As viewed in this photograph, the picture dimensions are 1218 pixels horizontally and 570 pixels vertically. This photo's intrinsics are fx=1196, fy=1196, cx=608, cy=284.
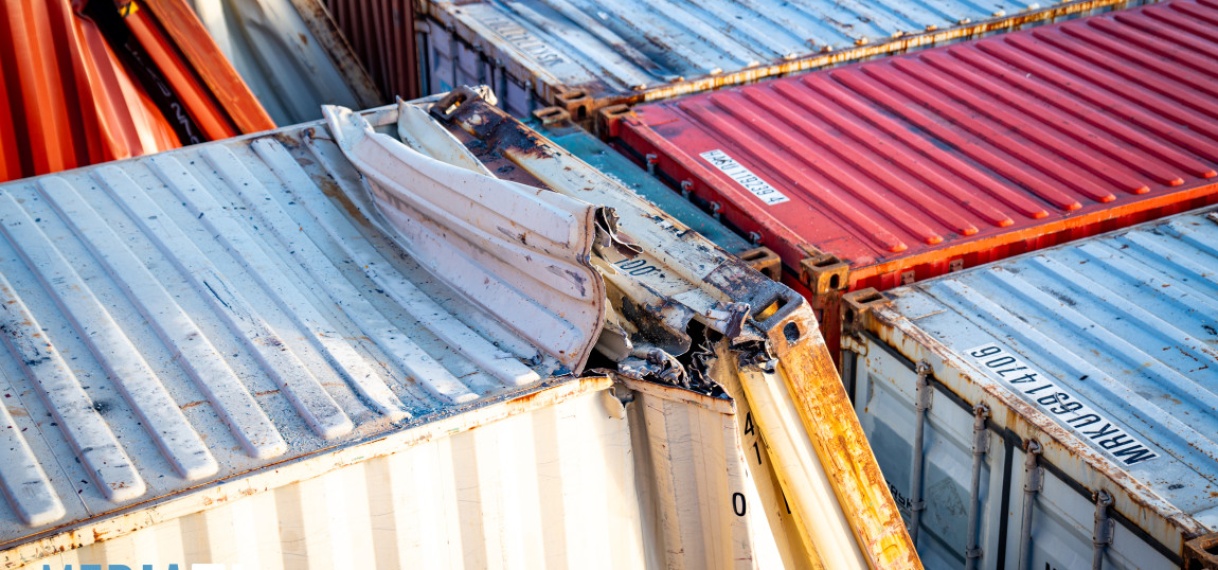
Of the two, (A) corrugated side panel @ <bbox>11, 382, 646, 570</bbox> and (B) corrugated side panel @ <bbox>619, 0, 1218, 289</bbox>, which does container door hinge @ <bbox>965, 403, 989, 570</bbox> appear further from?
(A) corrugated side panel @ <bbox>11, 382, 646, 570</bbox>

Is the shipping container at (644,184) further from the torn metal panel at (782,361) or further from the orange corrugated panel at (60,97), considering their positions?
the orange corrugated panel at (60,97)

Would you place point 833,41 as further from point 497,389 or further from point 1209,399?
point 497,389

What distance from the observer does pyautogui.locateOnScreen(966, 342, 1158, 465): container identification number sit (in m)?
3.96

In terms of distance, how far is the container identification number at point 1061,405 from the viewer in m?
3.96

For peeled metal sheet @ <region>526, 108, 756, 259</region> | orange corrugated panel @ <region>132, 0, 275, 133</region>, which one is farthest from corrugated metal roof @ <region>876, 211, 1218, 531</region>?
orange corrugated panel @ <region>132, 0, 275, 133</region>

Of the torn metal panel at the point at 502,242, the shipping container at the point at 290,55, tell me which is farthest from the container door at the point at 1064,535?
the shipping container at the point at 290,55

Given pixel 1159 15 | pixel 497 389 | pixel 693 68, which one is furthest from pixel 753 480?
pixel 1159 15

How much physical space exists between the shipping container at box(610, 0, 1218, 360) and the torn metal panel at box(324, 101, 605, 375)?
4.74 ft

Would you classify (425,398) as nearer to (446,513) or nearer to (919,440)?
(446,513)

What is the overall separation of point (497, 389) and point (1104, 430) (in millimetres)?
2074

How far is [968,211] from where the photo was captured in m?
5.46

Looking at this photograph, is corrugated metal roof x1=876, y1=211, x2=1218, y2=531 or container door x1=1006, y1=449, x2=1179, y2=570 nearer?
container door x1=1006, y1=449, x2=1179, y2=570

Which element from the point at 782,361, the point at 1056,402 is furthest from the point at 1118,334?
the point at 782,361

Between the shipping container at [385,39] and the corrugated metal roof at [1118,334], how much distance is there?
435 cm
